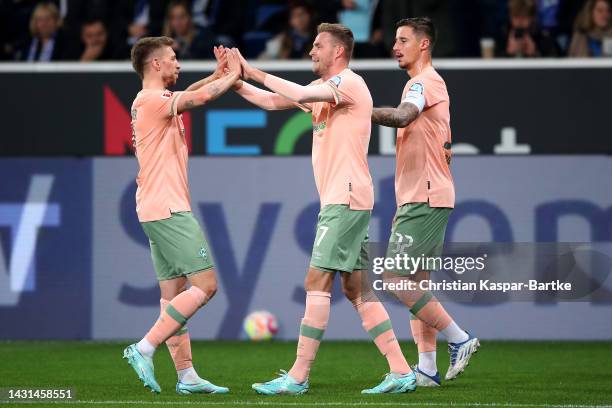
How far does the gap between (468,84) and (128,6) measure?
149 inches

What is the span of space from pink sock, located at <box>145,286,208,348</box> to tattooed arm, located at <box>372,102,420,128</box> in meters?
1.46

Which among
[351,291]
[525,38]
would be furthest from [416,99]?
[525,38]

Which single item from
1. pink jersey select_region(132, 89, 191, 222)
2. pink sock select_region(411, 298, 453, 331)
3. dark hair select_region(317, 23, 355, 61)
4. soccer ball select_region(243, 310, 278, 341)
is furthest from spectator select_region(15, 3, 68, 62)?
pink sock select_region(411, 298, 453, 331)

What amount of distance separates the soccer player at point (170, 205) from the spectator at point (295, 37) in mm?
4662

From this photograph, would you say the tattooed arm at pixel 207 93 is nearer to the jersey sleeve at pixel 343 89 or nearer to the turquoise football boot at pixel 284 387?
the jersey sleeve at pixel 343 89

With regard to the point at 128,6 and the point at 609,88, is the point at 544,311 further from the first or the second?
the point at 128,6

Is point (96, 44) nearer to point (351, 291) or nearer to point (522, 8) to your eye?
point (522, 8)

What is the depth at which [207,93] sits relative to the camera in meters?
7.58

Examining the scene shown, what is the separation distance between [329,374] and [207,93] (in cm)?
244

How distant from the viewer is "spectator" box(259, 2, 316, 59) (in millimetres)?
12539

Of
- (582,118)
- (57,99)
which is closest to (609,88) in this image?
(582,118)

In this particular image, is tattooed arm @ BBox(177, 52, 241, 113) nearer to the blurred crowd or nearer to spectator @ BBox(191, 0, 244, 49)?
the blurred crowd

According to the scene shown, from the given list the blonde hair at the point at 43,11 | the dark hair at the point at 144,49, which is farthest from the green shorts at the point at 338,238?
the blonde hair at the point at 43,11

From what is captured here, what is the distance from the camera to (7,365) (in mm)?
9656
